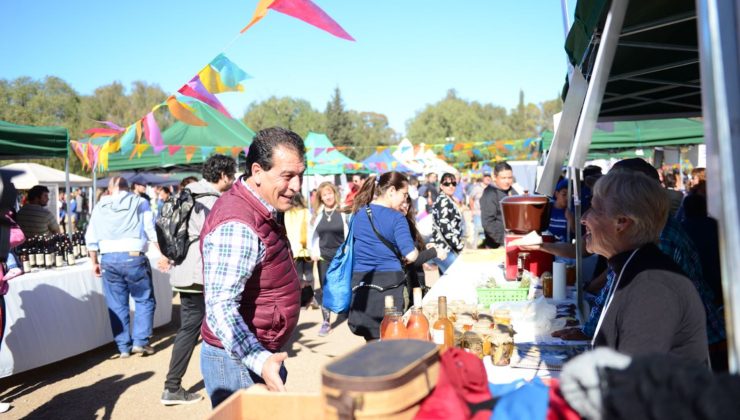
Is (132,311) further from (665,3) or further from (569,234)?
(665,3)

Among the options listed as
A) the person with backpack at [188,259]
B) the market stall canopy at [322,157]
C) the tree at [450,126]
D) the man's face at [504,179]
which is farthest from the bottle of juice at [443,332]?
the tree at [450,126]

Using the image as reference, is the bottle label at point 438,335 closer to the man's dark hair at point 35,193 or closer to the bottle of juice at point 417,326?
the bottle of juice at point 417,326

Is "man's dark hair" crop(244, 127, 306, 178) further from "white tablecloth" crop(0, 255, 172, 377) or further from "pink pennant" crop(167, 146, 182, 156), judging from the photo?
"pink pennant" crop(167, 146, 182, 156)

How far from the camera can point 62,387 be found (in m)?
5.34

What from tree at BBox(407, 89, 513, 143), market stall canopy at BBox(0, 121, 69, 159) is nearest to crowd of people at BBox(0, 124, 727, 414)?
market stall canopy at BBox(0, 121, 69, 159)

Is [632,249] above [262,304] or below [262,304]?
above

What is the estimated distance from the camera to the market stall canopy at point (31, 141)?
22.0ft

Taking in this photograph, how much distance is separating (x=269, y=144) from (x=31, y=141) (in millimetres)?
6193

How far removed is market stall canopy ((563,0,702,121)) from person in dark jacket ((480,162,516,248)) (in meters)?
2.26

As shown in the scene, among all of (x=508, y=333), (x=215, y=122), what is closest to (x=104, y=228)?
(x=508, y=333)

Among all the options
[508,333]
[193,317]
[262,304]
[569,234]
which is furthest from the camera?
[569,234]

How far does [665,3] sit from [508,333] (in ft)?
5.31

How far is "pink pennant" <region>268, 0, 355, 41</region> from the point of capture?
160 inches

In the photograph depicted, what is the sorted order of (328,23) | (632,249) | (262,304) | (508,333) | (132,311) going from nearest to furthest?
1. (632,249)
2. (262,304)
3. (508,333)
4. (328,23)
5. (132,311)
